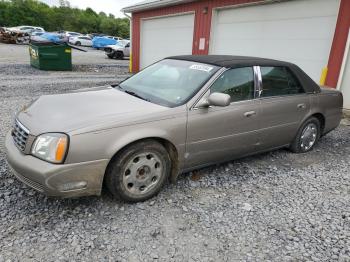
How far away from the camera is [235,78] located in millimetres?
3551

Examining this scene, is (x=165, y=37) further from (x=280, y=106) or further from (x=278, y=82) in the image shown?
A: (x=280, y=106)

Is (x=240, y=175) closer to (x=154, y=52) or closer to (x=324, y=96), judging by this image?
(x=324, y=96)

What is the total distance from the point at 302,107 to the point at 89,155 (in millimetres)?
3157

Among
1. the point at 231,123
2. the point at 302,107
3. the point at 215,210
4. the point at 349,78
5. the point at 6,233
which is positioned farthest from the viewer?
the point at 349,78

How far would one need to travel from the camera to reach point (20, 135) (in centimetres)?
273

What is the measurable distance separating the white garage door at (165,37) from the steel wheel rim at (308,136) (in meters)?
7.10

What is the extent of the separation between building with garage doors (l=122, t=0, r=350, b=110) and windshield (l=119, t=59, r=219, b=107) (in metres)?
5.01

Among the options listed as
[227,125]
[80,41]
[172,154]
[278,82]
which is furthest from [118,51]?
[172,154]

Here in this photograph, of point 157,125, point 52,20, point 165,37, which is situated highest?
point 52,20

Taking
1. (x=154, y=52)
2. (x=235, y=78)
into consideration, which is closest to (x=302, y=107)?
(x=235, y=78)

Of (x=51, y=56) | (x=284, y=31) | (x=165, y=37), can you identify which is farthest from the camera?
(x=51, y=56)

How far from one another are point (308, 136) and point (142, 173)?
3.00m

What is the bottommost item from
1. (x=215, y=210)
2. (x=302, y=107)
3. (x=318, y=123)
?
(x=215, y=210)

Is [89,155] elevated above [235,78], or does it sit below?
below
